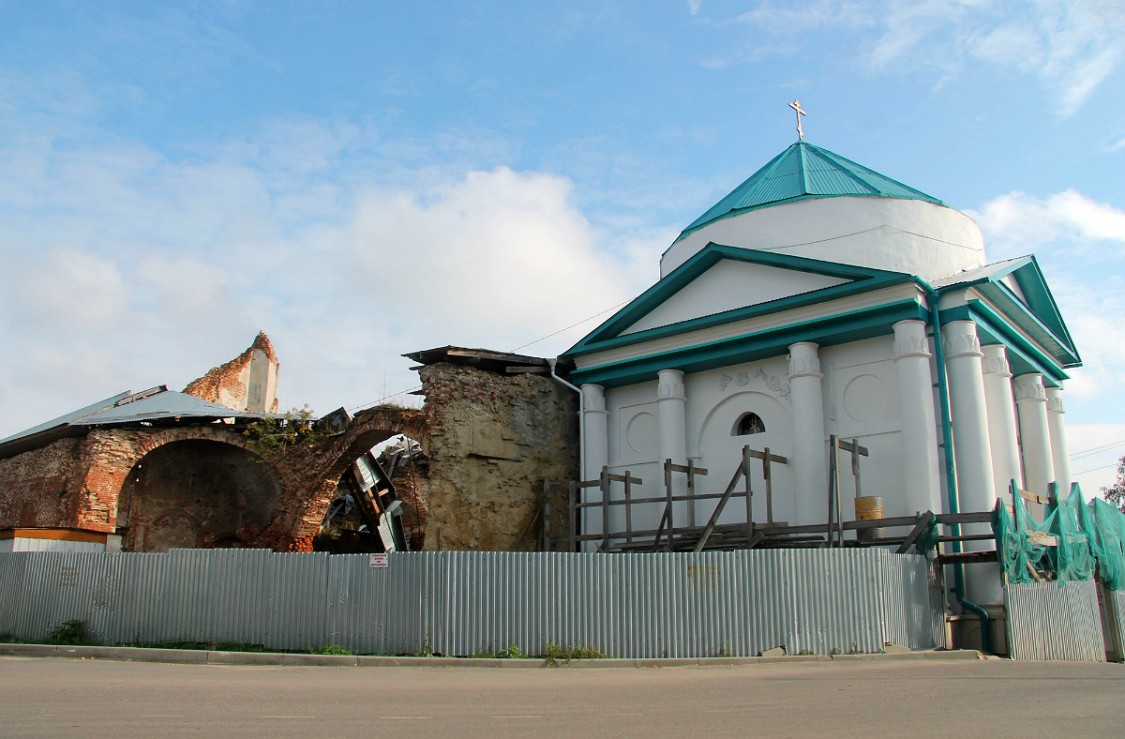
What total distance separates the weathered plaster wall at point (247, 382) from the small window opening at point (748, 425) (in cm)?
1623

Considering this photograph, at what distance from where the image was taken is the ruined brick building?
21438 millimetres

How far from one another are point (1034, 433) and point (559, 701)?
16.1m

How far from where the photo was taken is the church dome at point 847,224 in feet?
70.7

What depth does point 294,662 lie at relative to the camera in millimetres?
13719

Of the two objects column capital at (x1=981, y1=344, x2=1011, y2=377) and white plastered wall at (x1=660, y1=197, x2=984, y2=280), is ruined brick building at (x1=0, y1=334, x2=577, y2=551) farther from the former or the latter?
column capital at (x1=981, y1=344, x2=1011, y2=377)

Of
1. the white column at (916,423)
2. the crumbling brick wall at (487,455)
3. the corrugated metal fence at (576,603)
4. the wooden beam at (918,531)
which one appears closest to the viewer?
the corrugated metal fence at (576,603)

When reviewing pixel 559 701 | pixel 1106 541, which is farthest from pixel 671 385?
pixel 559 701

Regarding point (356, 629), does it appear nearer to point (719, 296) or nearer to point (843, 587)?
point (843, 587)

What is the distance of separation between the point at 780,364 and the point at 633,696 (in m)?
12.3

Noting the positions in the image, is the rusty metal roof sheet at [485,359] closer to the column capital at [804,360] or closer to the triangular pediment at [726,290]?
the triangular pediment at [726,290]

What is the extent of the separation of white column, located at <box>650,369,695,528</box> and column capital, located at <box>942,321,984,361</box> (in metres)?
5.69

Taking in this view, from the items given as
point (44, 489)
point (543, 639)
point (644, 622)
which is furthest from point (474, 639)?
point (44, 489)

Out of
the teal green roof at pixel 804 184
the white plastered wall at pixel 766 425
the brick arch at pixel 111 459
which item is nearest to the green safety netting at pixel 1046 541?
the white plastered wall at pixel 766 425

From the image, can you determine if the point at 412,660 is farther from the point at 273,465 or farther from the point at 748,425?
the point at 273,465
